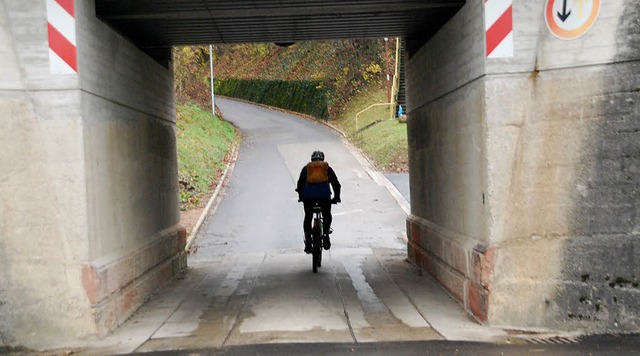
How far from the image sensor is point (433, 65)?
871 centimetres

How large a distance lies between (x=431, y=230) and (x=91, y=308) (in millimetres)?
4773

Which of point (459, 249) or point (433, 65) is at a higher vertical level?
point (433, 65)

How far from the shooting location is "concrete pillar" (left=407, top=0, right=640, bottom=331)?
20.0 ft

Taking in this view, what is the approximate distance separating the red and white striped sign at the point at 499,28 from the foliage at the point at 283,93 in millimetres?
34724

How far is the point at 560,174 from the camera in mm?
6238

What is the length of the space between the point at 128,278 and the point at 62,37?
9.30 ft

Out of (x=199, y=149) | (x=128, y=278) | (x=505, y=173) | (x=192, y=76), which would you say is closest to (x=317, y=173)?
(x=128, y=278)

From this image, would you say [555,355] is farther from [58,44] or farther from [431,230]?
[58,44]

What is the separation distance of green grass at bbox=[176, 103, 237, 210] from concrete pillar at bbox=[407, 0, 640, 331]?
13576 millimetres

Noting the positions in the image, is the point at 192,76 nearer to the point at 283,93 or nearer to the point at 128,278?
the point at 283,93

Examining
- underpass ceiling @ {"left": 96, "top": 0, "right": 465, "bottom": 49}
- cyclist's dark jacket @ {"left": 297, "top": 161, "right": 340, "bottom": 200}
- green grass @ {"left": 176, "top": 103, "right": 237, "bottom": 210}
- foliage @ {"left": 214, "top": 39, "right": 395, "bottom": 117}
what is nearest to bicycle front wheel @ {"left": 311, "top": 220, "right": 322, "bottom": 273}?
cyclist's dark jacket @ {"left": 297, "top": 161, "right": 340, "bottom": 200}

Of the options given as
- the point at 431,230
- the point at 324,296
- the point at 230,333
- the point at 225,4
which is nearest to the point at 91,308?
the point at 230,333

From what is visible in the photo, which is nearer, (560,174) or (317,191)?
(560,174)

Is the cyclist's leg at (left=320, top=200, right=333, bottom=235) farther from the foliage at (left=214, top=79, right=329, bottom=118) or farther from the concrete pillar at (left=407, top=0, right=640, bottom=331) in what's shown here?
the foliage at (left=214, top=79, right=329, bottom=118)
